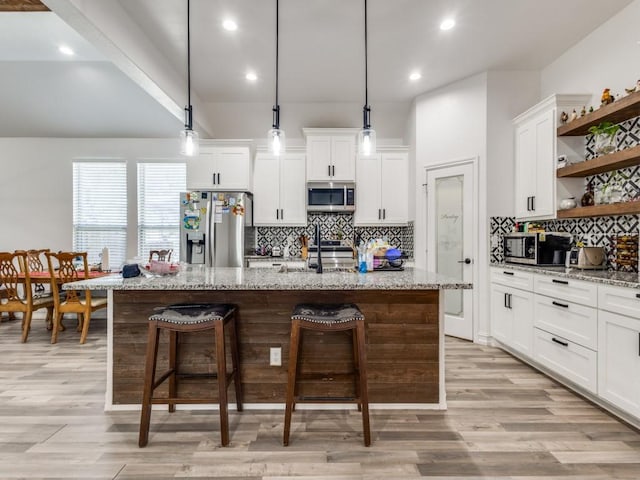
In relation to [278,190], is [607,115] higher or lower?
higher

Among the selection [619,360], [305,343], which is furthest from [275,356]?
[619,360]

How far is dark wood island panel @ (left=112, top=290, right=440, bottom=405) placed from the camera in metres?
2.31

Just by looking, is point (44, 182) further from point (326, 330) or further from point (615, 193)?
point (615, 193)

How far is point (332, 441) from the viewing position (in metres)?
1.99

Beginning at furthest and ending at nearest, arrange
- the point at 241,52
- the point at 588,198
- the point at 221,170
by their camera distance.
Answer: the point at 221,170
the point at 241,52
the point at 588,198

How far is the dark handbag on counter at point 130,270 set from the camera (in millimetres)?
2340

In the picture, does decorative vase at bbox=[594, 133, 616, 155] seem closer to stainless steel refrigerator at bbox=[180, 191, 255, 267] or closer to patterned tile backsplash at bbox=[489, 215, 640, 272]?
patterned tile backsplash at bbox=[489, 215, 640, 272]

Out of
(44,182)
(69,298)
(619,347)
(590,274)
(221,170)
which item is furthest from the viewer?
(44,182)

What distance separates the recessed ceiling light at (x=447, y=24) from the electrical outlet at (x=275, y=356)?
3.02 meters

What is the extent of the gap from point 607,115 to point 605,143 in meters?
0.23

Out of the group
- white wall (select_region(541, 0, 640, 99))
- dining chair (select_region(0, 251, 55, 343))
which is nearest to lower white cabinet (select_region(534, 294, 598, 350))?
white wall (select_region(541, 0, 640, 99))

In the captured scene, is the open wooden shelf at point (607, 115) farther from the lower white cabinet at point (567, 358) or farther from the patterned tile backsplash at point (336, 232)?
the patterned tile backsplash at point (336, 232)

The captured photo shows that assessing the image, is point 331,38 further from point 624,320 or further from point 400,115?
point 624,320

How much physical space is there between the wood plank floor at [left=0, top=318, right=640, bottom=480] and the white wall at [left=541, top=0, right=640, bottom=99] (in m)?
2.64
